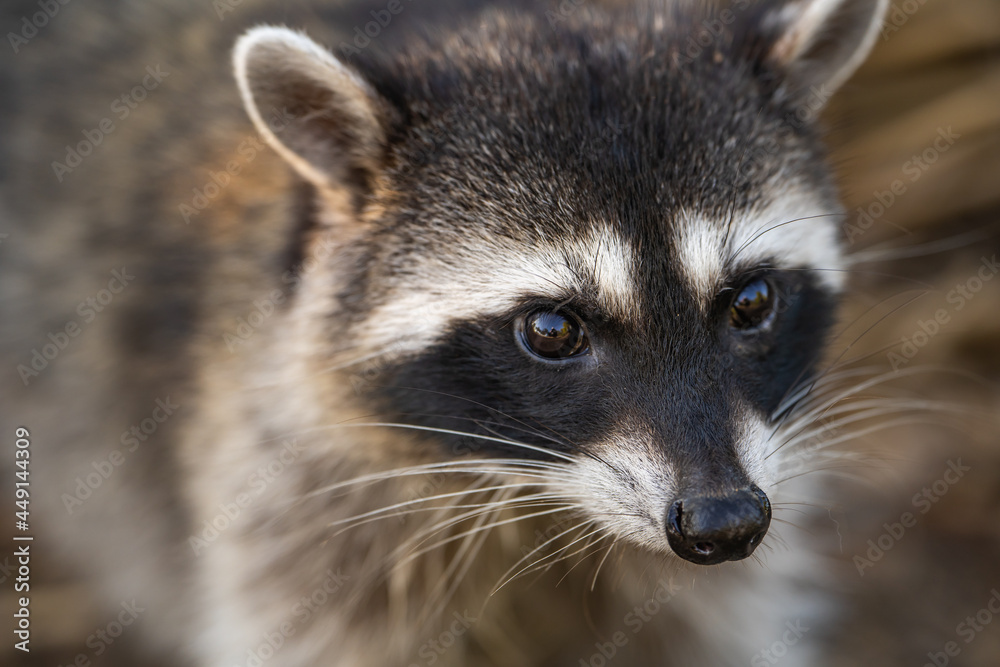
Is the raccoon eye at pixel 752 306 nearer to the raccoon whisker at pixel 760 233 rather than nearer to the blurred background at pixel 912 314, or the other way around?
the raccoon whisker at pixel 760 233

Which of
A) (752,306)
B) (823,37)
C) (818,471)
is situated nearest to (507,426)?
(752,306)

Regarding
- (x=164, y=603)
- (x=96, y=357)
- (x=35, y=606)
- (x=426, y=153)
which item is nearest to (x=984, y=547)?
(x=426, y=153)

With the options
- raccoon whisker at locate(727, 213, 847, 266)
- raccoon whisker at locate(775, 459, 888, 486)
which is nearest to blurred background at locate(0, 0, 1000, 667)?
raccoon whisker at locate(775, 459, 888, 486)

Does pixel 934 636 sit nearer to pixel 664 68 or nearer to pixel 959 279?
pixel 959 279

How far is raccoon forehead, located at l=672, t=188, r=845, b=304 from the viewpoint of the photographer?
6.48ft

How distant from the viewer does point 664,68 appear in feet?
7.06

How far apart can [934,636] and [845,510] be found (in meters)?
0.57

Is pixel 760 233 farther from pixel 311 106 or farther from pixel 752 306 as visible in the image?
pixel 311 106

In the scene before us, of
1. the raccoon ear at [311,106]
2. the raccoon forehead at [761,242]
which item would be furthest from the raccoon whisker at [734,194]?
the raccoon ear at [311,106]

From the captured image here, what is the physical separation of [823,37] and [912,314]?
1.95 meters

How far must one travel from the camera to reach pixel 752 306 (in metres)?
2.12

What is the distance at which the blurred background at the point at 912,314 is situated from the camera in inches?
128

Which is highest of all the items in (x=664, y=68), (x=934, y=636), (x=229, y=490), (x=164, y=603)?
(x=664, y=68)

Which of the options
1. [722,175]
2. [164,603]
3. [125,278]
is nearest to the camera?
[722,175]
